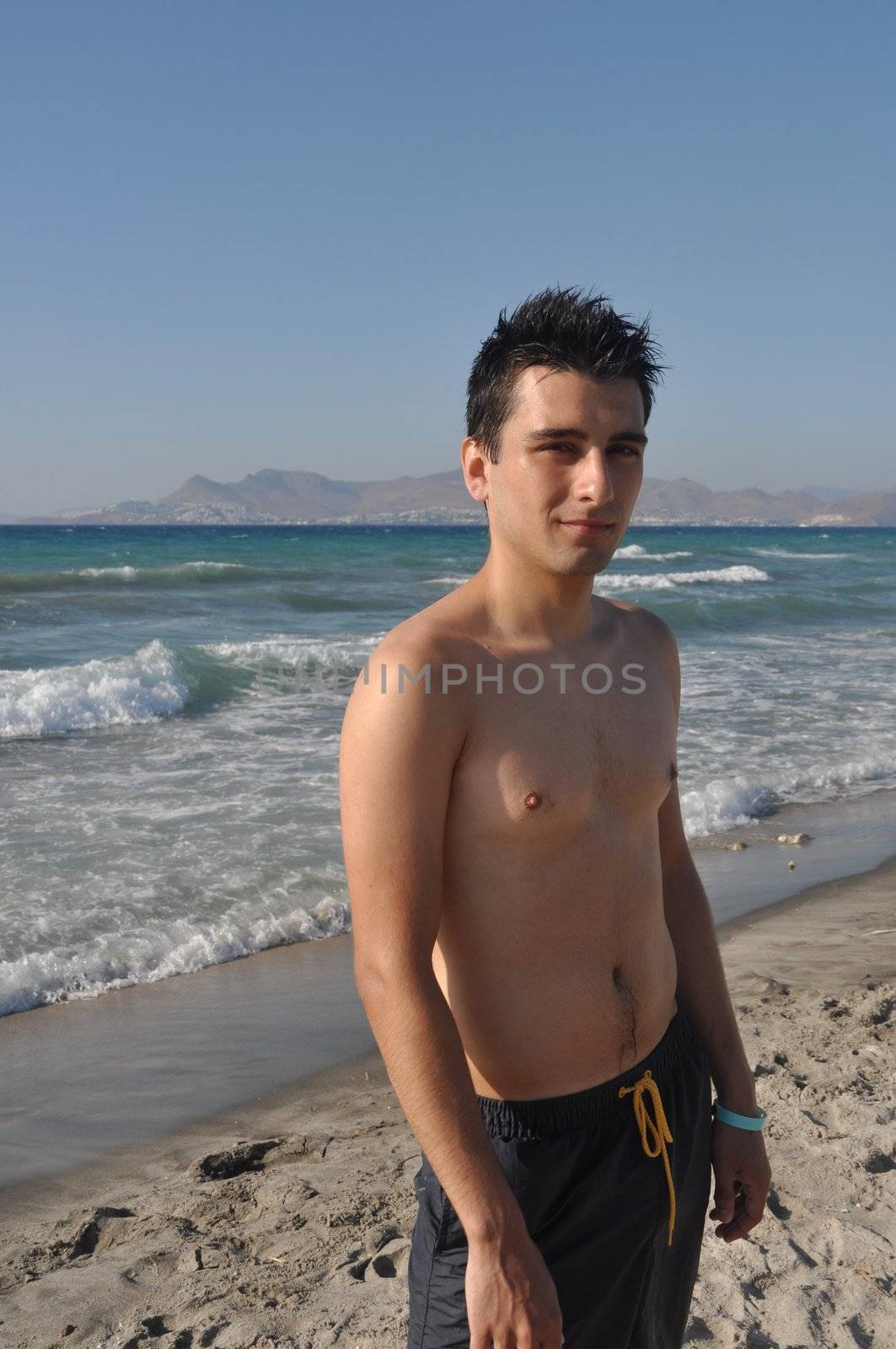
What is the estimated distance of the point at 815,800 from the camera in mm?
8383

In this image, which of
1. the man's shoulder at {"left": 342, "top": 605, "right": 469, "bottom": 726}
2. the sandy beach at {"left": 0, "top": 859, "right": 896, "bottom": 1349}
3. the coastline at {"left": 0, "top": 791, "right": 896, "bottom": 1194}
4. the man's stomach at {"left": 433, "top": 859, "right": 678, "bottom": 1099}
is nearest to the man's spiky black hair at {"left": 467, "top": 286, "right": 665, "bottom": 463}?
the man's shoulder at {"left": 342, "top": 605, "right": 469, "bottom": 726}

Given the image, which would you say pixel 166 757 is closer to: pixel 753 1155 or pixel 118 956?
pixel 118 956

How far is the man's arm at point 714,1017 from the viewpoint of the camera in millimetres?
1979

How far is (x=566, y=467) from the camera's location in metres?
1.69

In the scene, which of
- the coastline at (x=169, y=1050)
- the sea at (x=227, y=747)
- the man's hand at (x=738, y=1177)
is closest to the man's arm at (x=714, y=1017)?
the man's hand at (x=738, y=1177)

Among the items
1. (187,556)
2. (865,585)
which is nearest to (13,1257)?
(865,585)

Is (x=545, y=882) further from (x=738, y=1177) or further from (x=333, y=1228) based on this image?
(x=333, y=1228)

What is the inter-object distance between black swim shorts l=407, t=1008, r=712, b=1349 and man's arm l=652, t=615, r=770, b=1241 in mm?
167

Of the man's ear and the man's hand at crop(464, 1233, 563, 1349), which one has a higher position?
the man's ear

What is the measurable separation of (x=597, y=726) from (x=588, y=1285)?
807mm

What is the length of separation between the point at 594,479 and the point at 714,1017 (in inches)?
38.9

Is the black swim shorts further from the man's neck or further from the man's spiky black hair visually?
the man's spiky black hair

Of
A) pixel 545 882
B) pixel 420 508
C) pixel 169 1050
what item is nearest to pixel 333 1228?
pixel 169 1050

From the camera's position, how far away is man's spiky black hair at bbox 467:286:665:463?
1.69 metres
